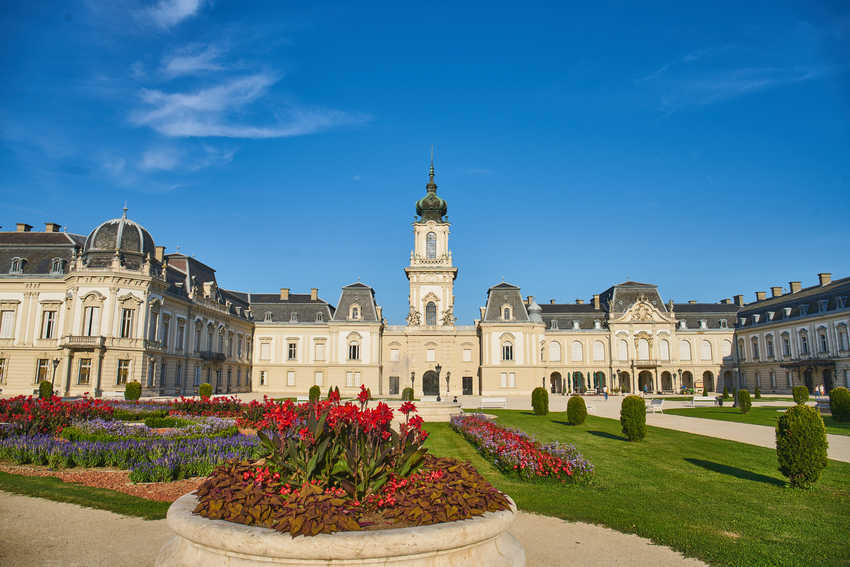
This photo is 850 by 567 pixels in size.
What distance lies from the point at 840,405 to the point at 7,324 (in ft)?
170

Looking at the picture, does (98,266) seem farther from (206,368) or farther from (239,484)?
(239,484)

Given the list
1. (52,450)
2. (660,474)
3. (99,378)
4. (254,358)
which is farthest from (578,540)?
(254,358)

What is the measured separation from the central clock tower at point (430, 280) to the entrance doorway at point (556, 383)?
16.6 metres

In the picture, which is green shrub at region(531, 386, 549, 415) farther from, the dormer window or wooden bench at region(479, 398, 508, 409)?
the dormer window

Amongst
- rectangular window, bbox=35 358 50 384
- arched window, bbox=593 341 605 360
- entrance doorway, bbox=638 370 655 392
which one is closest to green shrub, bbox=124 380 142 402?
rectangular window, bbox=35 358 50 384

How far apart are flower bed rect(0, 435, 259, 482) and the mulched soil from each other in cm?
16

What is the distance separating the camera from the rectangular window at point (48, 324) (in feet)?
126

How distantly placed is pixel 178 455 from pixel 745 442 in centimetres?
1577

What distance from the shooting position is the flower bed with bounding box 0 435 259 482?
9.74 metres

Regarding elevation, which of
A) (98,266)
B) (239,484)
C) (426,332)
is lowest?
(239,484)

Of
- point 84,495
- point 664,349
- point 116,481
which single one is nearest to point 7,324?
point 116,481

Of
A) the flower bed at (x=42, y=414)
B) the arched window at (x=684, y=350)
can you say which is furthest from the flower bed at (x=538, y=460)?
the arched window at (x=684, y=350)

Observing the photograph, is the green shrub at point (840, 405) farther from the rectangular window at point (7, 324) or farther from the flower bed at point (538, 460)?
the rectangular window at point (7, 324)

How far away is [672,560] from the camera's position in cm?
605
